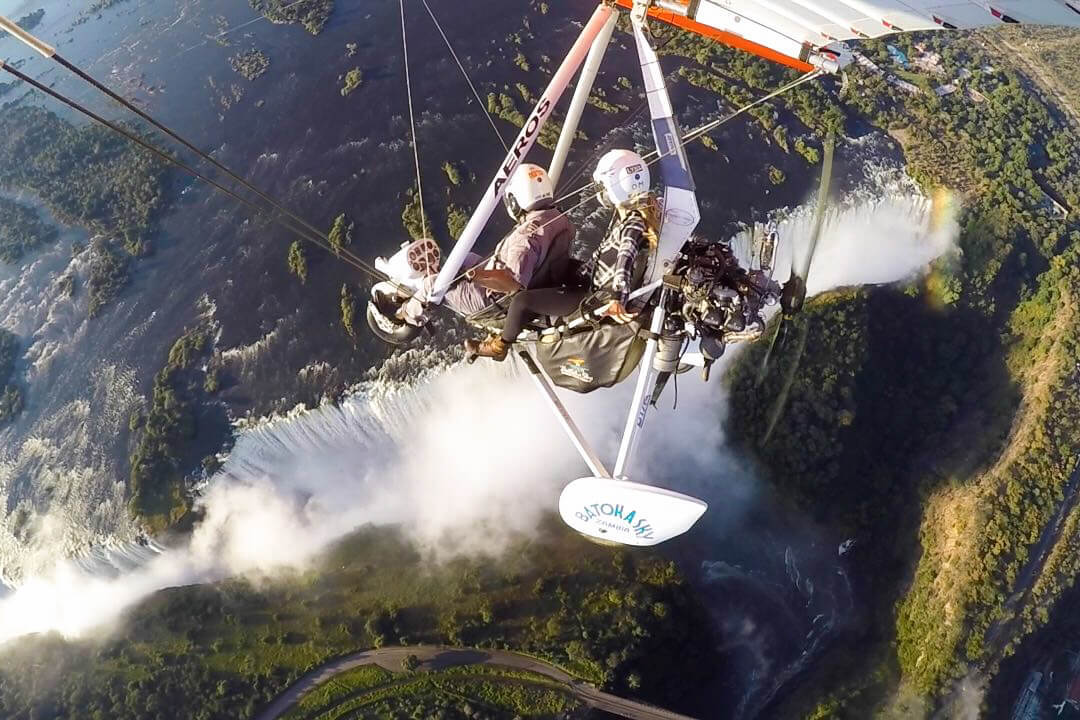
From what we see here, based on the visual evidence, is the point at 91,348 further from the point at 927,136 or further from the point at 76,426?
the point at 927,136

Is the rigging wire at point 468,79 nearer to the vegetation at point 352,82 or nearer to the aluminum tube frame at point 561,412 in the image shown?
the vegetation at point 352,82

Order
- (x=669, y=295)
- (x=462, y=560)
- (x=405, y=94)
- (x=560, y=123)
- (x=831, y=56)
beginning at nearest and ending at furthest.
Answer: (x=669, y=295) → (x=831, y=56) → (x=462, y=560) → (x=560, y=123) → (x=405, y=94)

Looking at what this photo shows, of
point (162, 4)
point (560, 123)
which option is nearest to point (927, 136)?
point (560, 123)

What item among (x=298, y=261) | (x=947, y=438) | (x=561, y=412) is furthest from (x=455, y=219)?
(x=947, y=438)

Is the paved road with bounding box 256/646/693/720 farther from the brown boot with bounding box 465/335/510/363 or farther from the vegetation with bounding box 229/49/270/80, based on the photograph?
the vegetation with bounding box 229/49/270/80

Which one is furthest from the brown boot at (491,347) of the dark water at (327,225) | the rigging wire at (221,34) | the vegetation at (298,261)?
the rigging wire at (221,34)

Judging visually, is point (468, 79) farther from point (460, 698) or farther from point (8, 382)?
point (460, 698)

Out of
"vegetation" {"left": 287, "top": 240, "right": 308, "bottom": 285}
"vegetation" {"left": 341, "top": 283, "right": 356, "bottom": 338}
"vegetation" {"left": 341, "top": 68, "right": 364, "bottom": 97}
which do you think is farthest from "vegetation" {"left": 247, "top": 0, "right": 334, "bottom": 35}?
"vegetation" {"left": 341, "top": 283, "right": 356, "bottom": 338}
